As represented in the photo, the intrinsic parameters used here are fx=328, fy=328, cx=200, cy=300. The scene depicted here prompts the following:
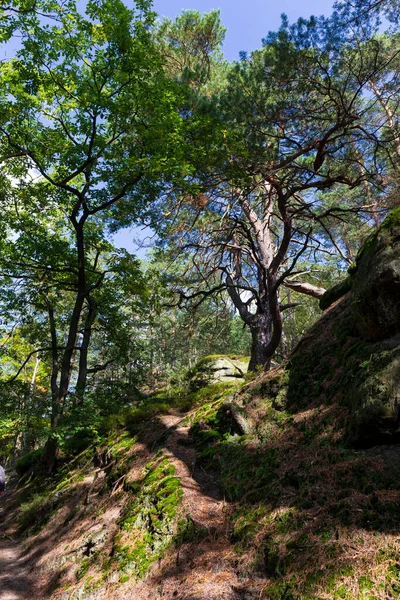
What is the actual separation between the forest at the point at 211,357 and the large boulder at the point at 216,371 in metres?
0.08

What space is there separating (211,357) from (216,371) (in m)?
1.19

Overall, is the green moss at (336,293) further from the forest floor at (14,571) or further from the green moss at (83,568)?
the forest floor at (14,571)

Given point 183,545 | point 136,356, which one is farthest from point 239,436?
point 136,356

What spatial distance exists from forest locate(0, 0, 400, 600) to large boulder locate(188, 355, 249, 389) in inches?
3.2

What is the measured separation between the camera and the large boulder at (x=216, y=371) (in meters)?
12.5

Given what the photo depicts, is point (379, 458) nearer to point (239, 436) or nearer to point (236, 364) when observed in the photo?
point (239, 436)

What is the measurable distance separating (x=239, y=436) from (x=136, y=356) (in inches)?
294

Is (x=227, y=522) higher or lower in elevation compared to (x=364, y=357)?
lower

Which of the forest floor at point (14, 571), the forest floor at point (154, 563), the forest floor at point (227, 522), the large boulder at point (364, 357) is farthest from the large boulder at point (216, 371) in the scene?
the forest floor at point (14, 571)

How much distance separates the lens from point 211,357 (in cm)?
1416

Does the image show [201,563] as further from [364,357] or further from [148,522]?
[364,357]

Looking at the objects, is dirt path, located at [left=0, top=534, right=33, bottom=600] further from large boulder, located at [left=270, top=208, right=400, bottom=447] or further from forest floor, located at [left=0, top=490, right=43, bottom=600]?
large boulder, located at [left=270, top=208, right=400, bottom=447]

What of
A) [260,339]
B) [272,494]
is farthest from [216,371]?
[272,494]

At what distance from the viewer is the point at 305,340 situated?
672 centimetres
